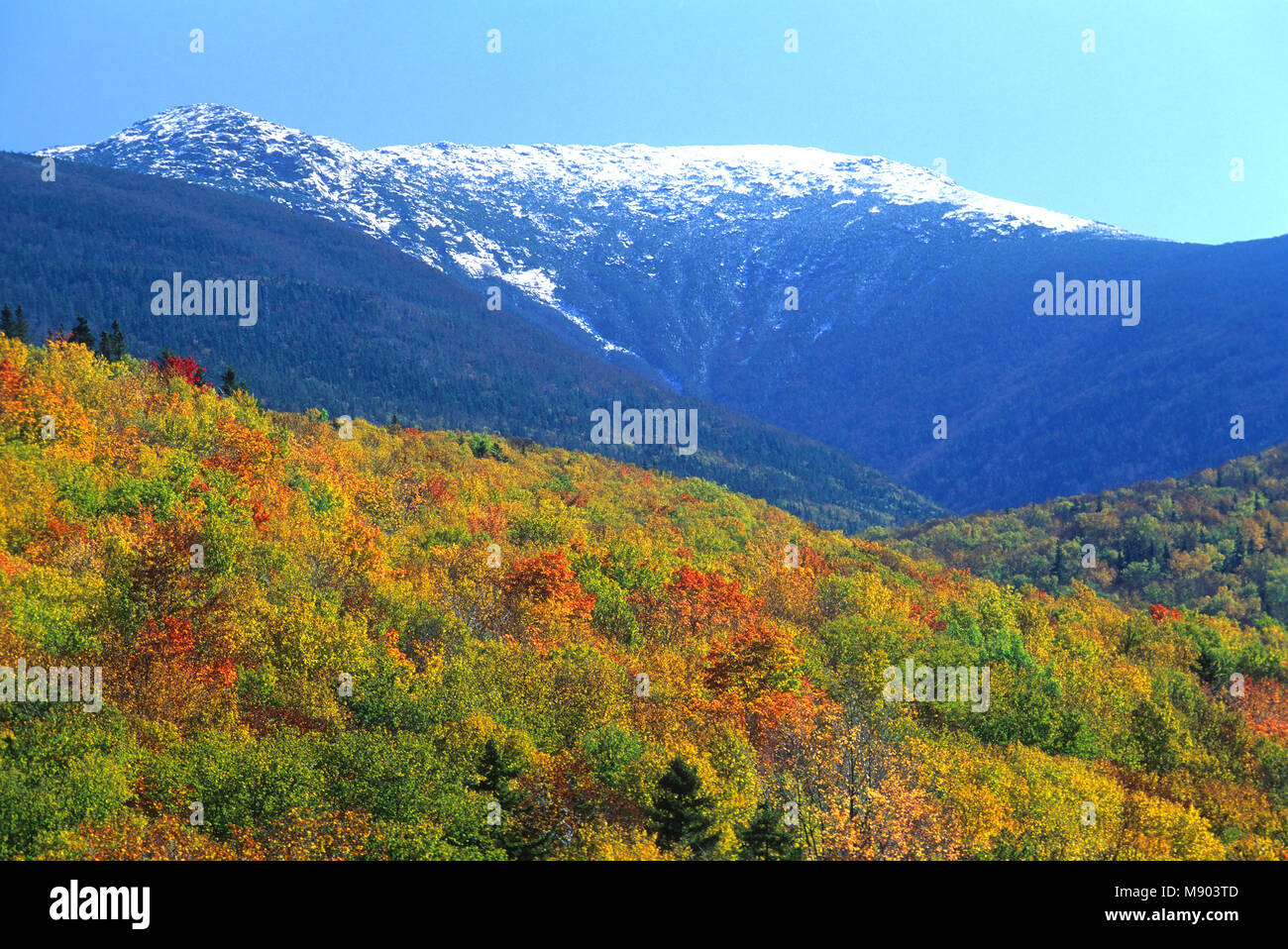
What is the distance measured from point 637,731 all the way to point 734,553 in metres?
73.1

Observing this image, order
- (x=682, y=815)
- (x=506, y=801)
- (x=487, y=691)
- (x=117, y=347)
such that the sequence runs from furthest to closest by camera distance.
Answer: (x=117, y=347) → (x=487, y=691) → (x=506, y=801) → (x=682, y=815)

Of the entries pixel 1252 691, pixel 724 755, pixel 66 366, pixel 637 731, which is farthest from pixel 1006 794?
pixel 66 366

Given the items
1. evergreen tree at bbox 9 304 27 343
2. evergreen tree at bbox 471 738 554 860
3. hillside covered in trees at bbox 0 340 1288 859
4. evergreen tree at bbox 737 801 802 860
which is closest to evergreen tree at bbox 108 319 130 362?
hillside covered in trees at bbox 0 340 1288 859

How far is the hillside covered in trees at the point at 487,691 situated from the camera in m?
36.8

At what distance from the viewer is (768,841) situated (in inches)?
1288

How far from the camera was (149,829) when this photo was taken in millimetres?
33438

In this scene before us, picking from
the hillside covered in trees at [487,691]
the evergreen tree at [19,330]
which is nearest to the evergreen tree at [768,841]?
the hillside covered in trees at [487,691]

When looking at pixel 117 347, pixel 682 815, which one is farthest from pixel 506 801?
pixel 117 347

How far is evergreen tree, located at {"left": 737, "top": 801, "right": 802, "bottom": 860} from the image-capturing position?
32500 millimetres

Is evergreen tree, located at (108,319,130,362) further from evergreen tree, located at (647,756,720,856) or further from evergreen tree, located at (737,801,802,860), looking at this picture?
evergreen tree, located at (737,801,802,860)

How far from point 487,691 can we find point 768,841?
21.1 meters

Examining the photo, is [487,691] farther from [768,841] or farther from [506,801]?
[768,841]

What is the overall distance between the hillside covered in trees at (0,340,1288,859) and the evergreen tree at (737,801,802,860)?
16 centimetres
